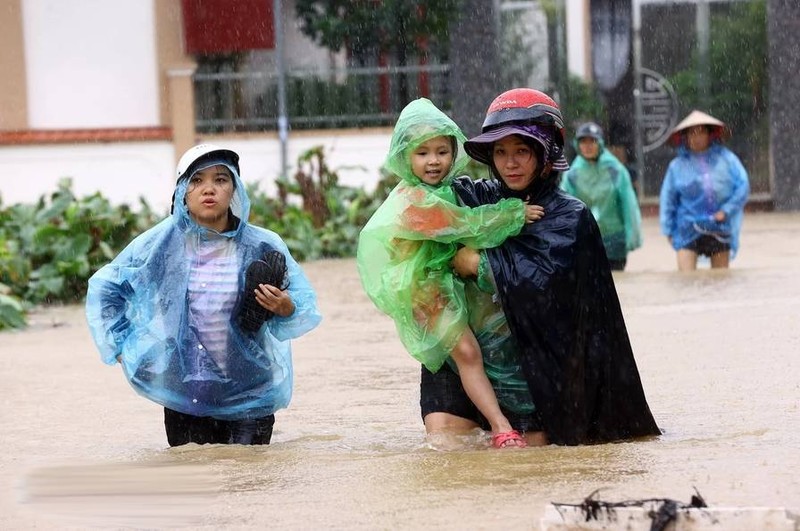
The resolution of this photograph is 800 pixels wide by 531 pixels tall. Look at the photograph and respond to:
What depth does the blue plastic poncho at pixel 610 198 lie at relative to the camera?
13.7 m

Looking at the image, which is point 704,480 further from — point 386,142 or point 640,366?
point 386,142

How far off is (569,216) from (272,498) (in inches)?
61.7

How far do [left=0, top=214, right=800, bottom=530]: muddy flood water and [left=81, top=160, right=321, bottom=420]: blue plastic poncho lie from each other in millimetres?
238

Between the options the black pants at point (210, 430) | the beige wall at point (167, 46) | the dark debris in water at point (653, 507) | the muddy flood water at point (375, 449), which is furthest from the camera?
the beige wall at point (167, 46)

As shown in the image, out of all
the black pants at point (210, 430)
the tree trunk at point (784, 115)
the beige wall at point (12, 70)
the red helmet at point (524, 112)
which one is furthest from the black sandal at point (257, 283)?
the tree trunk at point (784, 115)

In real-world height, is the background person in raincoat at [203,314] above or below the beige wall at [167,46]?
below

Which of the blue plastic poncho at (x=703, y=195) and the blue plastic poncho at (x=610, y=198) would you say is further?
the blue plastic poncho at (x=610, y=198)

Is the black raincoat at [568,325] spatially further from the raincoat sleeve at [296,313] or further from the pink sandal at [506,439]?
the raincoat sleeve at [296,313]

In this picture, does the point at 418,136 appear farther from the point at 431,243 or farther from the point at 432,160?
the point at 431,243

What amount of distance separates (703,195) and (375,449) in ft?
24.8

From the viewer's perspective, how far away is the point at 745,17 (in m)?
22.9

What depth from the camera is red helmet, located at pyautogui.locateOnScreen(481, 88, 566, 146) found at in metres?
6.08

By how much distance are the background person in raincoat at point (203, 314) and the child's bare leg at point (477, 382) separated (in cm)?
66

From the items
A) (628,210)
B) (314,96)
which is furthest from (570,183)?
(314,96)
